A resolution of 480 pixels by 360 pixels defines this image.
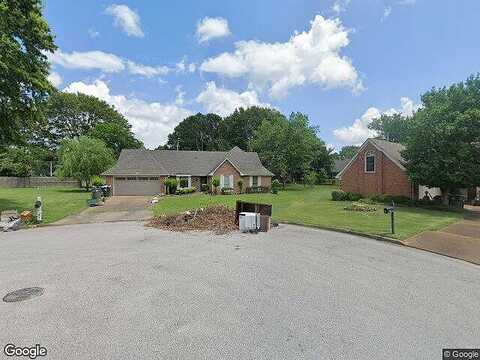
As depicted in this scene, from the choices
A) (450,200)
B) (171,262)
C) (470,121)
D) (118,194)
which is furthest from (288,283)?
(118,194)

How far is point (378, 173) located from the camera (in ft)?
91.6

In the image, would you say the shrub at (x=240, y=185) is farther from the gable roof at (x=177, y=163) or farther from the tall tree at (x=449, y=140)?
the tall tree at (x=449, y=140)

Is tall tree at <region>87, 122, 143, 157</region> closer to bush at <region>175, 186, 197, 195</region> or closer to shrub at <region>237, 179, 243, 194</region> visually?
bush at <region>175, 186, 197, 195</region>

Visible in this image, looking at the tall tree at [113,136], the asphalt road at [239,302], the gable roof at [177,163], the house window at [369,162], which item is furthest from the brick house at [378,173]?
the tall tree at [113,136]

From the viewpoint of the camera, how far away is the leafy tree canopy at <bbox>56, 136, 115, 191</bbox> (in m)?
39.0

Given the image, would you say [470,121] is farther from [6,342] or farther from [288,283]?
[6,342]

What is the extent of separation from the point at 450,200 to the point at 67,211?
→ 2954 centimetres

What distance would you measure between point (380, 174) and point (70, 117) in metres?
61.6

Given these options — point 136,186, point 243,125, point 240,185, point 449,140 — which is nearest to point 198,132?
point 243,125

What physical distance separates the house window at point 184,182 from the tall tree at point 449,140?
2423 centimetres

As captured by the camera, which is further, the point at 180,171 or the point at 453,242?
the point at 180,171

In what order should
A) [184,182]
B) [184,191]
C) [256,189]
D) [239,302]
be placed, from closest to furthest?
1. [239,302]
2. [184,191]
3. [184,182]
4. [256,189]

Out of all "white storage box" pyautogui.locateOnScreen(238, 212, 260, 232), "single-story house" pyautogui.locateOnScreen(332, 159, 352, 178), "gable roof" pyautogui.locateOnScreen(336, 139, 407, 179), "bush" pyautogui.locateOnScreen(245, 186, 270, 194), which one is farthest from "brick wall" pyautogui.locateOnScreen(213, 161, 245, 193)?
"single-story house" pyautogui.locateOnScreen(332, 159, 352, 178)

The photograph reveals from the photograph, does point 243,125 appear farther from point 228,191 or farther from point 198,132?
point 228,191
